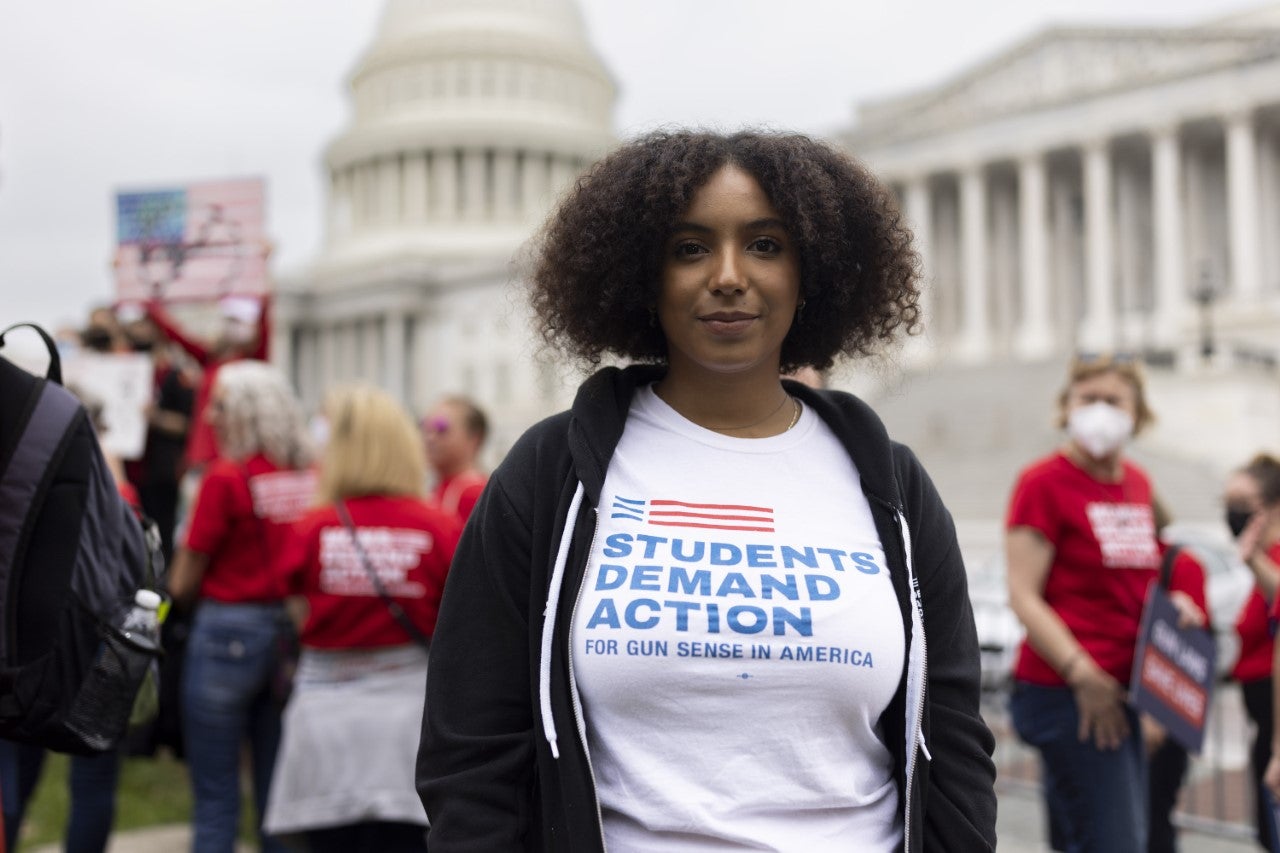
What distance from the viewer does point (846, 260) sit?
262 centimetres

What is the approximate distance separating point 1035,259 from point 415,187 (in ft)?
145

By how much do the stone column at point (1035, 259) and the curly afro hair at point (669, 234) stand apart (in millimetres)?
40765

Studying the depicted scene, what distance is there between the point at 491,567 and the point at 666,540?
1.01ft

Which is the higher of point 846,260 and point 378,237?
point 378,237

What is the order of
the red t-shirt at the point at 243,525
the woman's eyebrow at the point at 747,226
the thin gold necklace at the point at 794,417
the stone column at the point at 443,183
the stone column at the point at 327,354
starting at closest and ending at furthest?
the woman's eyebrow at the point at 747,226, the thin gold necklace at the point at 794,417, the red t-shirt at the point at 243,525, the stone column at the point at 327,354, the stone column at the point at 443,183

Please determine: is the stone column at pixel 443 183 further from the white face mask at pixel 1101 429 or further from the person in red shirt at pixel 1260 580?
the white face mask at pixel 1101 429

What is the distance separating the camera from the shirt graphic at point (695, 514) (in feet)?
7.62

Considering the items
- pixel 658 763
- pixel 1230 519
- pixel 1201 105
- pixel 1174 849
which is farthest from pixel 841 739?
pixel 1201 105

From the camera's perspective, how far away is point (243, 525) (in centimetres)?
554

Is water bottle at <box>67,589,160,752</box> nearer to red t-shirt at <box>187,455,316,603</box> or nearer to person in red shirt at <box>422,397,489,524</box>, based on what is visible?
red t-shirt at <box>187,455,316,603</box>

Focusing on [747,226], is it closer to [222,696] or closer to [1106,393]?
[1106,393]

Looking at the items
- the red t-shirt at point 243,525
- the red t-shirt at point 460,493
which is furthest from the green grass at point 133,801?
the red t-shirt at point 460,493

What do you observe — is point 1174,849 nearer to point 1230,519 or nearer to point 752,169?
point 1230,519

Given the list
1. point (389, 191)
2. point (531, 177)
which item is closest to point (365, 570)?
point (531, 177)
